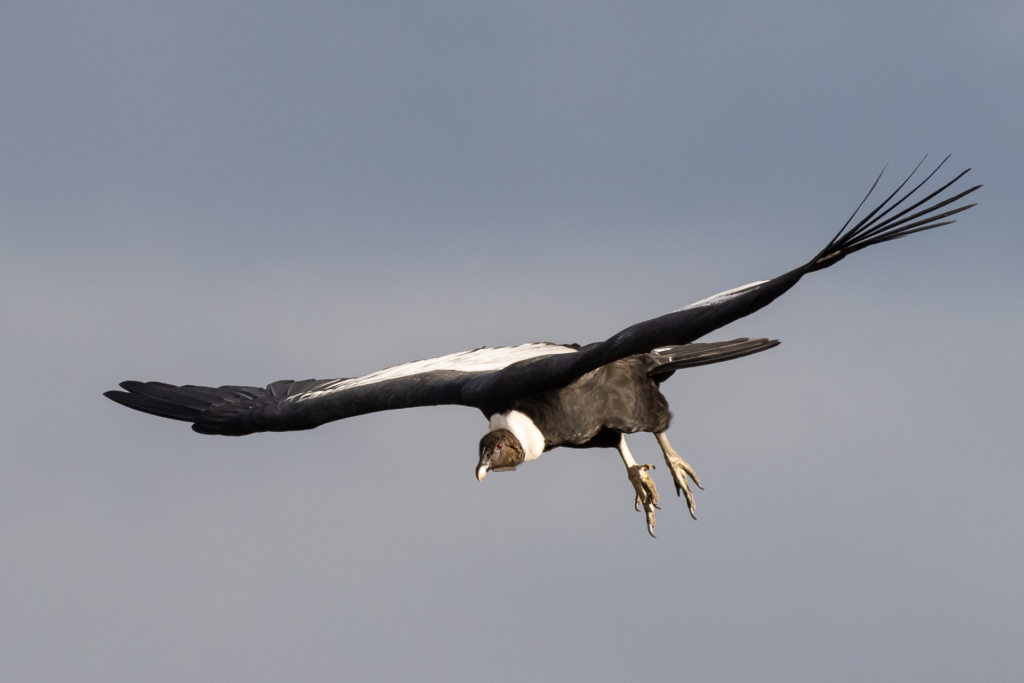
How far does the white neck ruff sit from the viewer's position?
10641 millimetres

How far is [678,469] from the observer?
1155 centimetres

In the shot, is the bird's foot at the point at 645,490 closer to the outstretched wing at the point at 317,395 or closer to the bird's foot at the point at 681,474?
the bird's foot at the point at 681,474

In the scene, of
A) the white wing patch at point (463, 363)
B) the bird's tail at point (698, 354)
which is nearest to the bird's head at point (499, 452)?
the bird's tail at point (698, 354)

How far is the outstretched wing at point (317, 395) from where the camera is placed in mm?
11727

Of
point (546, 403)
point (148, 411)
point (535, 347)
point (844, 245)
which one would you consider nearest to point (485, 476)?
point (546, 403)

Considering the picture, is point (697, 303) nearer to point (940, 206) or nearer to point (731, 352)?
point (731, 352)

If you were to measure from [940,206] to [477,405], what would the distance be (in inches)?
168

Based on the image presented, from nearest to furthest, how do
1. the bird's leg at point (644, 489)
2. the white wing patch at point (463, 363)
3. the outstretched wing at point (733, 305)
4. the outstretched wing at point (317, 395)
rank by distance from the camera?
1. the outstretched wing at point (733, 305)
2. the bird's leg at point (644, 489)
3. the outstretched wing at point (317, 395)
4. the white wing patch at point (463, 363)

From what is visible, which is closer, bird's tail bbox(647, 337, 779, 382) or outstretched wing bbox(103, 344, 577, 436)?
bird's tail bbox(647, 337, 779, 382)

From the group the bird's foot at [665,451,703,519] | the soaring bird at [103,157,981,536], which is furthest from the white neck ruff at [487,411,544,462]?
the bird's foot at [665,451,703,519]

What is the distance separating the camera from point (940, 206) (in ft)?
27.9

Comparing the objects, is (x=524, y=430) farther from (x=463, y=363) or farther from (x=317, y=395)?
(x=317, y=395)

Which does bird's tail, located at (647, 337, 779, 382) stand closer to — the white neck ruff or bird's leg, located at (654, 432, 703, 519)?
bird's leg, located at (654, 432, 703, 519)

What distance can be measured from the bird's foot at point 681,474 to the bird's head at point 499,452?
5.06 feet
